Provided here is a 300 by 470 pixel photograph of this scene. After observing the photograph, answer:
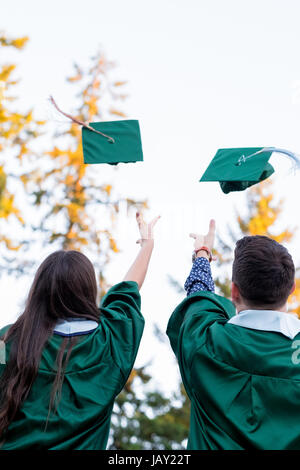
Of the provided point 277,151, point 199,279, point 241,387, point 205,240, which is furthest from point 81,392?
point 277,151

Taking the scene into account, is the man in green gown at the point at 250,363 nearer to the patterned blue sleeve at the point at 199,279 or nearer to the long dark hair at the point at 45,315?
the patterned blue sleeve at the point at 199,279

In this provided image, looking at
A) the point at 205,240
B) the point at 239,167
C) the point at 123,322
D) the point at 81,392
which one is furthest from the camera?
the point at 239,167

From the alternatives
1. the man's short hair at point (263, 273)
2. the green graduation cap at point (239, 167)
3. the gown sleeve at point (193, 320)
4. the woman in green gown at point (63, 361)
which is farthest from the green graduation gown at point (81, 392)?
the green graduation cap at point (239, 167)

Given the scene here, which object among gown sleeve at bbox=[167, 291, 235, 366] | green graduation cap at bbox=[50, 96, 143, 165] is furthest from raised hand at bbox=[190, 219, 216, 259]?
green graduation cap at bbox=[50, 96, 143, 165]

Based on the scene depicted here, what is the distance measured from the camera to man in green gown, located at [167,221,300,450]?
2.41m

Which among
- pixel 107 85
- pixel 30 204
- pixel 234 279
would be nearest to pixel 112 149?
pixel 234 279

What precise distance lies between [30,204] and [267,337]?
13.4m

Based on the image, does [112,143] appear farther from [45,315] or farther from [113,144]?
[45,315]

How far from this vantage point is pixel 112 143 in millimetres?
4449

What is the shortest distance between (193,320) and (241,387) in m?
0.41

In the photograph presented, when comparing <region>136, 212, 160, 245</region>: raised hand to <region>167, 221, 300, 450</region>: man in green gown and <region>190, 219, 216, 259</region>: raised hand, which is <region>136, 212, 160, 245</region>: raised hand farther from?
<region>167, 221, 300, 450</region>: man in green gown

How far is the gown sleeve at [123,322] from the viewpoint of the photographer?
2.76 meters

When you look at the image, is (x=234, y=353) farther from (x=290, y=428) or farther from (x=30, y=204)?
(x=30, y=204)
